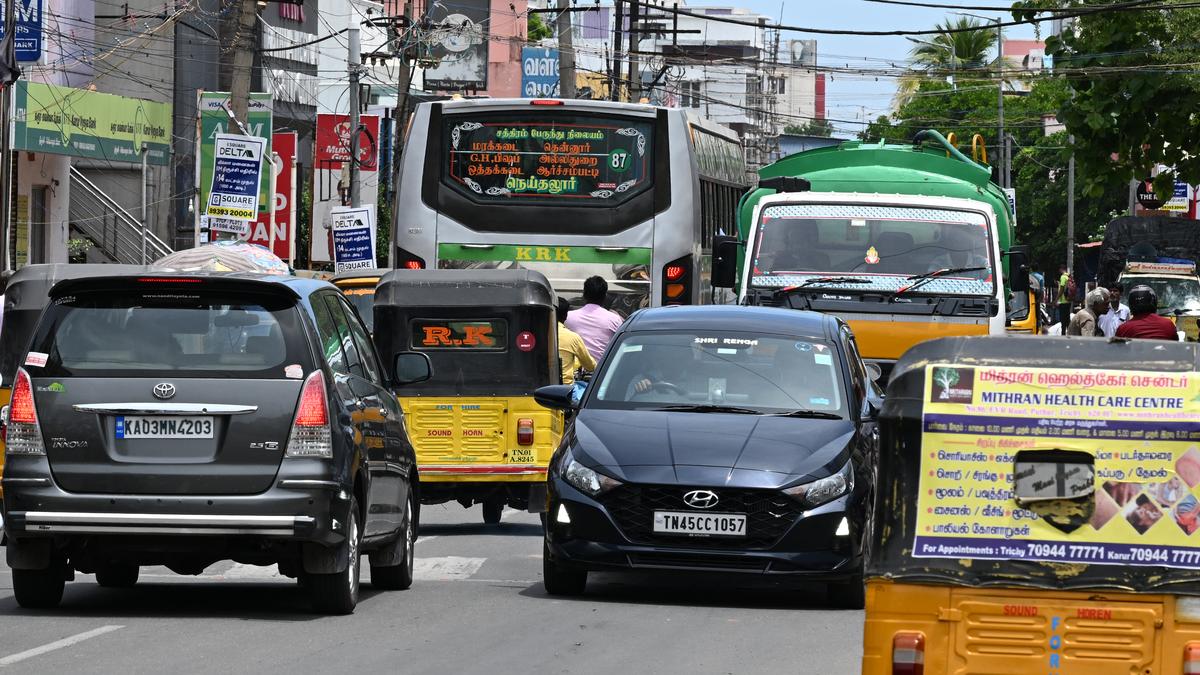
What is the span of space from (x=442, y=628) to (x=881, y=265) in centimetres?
875

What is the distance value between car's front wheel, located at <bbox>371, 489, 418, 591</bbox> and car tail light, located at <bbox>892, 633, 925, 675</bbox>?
5716 millimetres

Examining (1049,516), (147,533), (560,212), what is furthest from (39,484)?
(560,212)

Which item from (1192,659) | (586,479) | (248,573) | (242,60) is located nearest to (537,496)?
(248,573)

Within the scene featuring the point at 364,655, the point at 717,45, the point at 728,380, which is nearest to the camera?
the point at 364,655

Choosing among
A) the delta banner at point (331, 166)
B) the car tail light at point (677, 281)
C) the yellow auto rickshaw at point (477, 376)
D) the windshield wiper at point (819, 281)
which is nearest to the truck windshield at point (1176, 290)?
the delta banner at point (331, 166)

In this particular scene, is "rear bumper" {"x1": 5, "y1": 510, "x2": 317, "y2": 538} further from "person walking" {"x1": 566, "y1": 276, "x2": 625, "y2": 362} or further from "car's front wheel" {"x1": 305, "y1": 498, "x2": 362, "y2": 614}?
"person walking" {"x1": 566, "y1": 276, "x2": 625, "y2": 362}

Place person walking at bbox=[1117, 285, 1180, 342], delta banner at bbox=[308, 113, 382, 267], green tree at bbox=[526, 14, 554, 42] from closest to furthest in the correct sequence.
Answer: person walking at bbox=[1117, 285, 1180, 342], delta banner at bbox=[308, 113, 382, 267], green tree at bbox=[526, 14, 554, 42]

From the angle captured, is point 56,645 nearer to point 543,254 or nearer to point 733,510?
point 733,510

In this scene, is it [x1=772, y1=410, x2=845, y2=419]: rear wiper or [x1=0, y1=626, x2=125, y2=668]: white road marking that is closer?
[x1=0, y1=626, x2=125, y2=668]: white road marking

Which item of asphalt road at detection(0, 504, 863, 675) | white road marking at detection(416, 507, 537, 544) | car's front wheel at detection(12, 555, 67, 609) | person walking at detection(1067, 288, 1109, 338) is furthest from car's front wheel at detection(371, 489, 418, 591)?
person walking at detection(1067, 288, 1109, 338)

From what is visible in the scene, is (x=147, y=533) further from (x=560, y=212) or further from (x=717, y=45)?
(x=717, y=45)

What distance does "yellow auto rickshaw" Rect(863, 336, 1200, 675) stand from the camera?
647 centimetres

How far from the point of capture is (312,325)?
1038 centimetres

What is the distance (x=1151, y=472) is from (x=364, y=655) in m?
4.10
